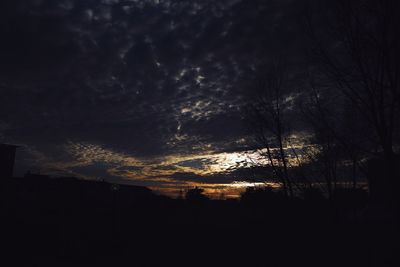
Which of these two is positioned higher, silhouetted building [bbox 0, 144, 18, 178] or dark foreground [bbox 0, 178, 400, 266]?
silhouetted building [bbox 0, 144, 18, 178]

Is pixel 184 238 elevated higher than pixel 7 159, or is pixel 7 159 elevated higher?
pixel 7 159

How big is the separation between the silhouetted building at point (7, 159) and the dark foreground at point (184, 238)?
1257 cm

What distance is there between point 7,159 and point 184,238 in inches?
1085

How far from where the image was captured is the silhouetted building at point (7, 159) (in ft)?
101

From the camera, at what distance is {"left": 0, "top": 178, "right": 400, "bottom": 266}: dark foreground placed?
12578 millimetres

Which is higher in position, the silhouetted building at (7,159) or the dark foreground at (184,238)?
the silhouetted building at (7,159)

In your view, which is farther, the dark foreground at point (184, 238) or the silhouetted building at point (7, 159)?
the silhouetted building at point (7, 159)

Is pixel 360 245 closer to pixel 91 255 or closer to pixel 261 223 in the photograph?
pixel 261 223

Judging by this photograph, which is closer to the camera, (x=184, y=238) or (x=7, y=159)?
(x=184, y=238)

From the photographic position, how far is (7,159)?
31.4m

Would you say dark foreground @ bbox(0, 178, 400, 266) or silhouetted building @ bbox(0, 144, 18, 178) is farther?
silhouetted building @ bbox(0, 144, 18, 178)

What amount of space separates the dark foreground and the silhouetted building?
1257 centimetres

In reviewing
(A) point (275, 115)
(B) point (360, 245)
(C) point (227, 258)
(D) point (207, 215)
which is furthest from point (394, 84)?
(D) point (207, 215)

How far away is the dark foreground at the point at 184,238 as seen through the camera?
12578mm
